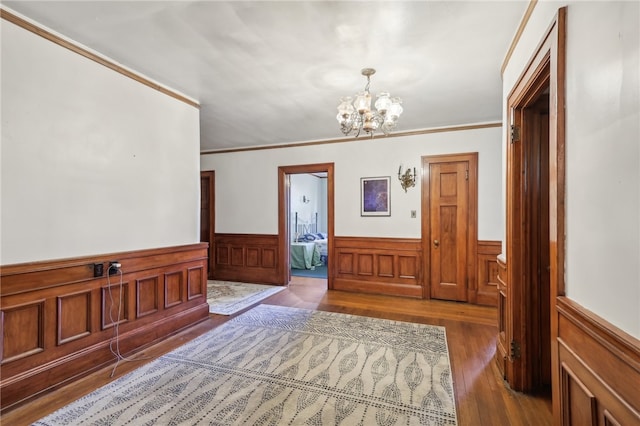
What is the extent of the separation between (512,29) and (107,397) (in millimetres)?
3686

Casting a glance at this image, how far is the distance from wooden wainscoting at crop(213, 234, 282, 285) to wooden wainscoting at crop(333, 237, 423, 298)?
3.91 ft

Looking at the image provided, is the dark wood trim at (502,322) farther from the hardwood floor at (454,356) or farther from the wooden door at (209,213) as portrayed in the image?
the wooden door at (209,213)

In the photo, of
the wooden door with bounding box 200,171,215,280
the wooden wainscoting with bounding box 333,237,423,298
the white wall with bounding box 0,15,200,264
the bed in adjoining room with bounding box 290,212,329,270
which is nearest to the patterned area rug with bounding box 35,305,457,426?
the white wall with bounding box 0,15,200,264

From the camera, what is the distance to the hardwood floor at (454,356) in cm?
188

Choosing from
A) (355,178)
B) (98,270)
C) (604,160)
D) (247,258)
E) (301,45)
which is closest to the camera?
(604,160)

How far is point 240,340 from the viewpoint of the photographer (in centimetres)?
296

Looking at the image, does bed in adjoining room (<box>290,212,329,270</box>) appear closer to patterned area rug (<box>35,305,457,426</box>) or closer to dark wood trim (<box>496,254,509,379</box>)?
patterned area rug (<box>35,305,457,426</box>)

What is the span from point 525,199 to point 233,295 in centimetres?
399

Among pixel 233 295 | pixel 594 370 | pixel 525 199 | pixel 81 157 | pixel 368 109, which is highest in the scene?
pixel 368 109

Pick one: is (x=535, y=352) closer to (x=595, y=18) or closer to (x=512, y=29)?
(x=595, y=18)

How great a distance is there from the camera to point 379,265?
476 cm

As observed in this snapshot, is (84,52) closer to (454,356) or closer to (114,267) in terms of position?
(114,267)

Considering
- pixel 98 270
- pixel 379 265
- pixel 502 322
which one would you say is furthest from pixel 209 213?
pixel 502 322

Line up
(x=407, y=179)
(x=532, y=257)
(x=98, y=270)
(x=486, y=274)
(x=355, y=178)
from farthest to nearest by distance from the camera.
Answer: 1. (x=355, y=178)
2. (x=407, y=179)
3. (x=486, y=274)
4. (x=98, y=270)
5. (x=532, y=257)
